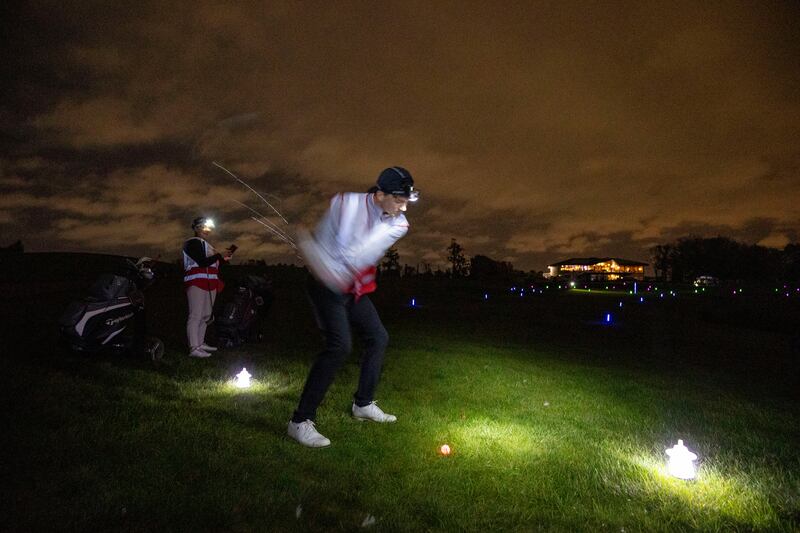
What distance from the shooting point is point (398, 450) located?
5148mm

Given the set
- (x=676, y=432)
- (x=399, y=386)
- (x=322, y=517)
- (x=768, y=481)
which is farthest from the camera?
(x=399, y=386)

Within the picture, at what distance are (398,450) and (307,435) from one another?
0.94m

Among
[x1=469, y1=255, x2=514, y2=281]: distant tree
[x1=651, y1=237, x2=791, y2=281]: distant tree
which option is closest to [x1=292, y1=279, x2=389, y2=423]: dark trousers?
[x1=469, y1=255, x2=514, y2=281]: distant tree

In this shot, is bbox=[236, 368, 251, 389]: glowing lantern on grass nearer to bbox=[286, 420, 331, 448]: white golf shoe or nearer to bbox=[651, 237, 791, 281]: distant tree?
bbox=[286, 420, 331, 448]: white golf shoe

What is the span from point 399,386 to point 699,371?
7.46 metres

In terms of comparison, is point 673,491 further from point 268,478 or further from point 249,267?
point 249,267

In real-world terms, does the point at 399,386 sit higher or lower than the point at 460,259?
lower

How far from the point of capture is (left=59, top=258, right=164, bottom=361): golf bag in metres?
8.05

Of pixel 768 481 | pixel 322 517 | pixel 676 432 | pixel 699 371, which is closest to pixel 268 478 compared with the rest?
pixel 322 517

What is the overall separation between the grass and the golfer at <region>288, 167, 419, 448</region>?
2.13 ft

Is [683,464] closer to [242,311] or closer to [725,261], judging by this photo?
[242,311]

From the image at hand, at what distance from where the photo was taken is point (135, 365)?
8.55 meters

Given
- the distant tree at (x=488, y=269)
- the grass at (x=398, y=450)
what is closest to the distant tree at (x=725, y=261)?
the distant tree at (x=488, y=269)

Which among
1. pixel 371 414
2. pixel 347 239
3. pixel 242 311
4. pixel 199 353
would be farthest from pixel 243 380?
pixel 242 311
